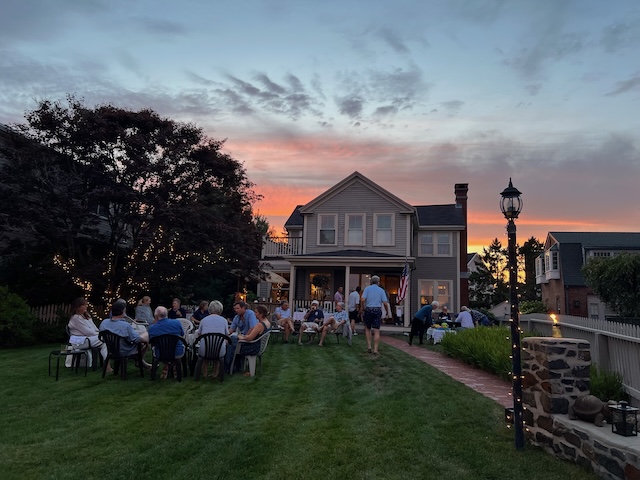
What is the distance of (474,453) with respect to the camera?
14.4 feet

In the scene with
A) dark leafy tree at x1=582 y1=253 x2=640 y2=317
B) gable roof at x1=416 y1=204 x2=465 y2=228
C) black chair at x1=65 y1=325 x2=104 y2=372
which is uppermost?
gable roof at x1=416 y1=204 x2=465 y2=228

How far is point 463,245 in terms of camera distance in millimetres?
27562

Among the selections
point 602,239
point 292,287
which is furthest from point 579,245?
point 292,287

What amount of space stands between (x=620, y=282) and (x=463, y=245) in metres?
9.33

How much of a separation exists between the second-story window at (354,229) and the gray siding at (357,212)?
165mm

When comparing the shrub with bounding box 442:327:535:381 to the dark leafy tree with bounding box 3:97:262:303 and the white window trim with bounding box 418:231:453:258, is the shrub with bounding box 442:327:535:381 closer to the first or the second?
the dark leafy tree with bounding box 3:97:262:303

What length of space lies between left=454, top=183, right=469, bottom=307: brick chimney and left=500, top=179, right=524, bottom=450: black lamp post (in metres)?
21.5

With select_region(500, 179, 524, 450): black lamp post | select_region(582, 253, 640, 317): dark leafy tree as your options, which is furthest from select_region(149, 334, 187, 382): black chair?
select_region(582, 253, 640, 317): dark leafy tree

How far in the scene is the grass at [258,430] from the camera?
3939 mm

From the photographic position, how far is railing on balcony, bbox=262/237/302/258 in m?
24.1

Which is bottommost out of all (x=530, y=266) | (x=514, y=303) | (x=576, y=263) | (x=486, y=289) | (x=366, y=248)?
(x=514, y=303)

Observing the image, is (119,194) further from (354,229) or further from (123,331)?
(354,229)

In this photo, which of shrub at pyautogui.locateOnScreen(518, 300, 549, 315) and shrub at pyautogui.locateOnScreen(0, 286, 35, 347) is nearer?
shrub at pyautogui.locateOnScreen(0, 286, 35, 347)

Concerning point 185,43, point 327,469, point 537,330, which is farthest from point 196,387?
point 185,43
